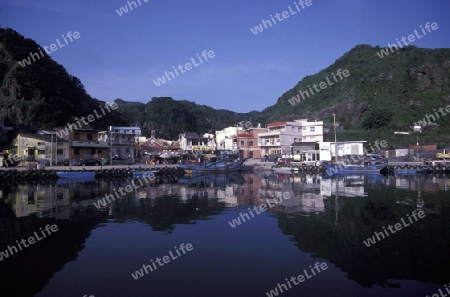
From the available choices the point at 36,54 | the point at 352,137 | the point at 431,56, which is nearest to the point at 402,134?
the point at 352,137

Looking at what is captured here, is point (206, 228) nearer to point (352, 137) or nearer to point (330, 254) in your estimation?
point (330, 254)

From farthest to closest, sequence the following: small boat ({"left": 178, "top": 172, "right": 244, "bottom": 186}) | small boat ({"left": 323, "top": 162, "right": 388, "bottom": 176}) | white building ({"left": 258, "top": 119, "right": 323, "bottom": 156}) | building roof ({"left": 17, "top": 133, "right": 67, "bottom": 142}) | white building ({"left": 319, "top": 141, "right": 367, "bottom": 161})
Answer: white building ({"left": 258, "top": 119, "right": 323, "bottom": 156}) → white building ({"left": 319, "top": 141, "right": 367, "bottom": 161}) → building roof ({"left": 17, "top": 133, "right": 67, "bottom": 142}) → small boat ({"left": 323, "top": 162, "right": 388, "bottom": 176}) → small boat ({"left": 178, "top": 172, "right": 244, "bottom": 186})

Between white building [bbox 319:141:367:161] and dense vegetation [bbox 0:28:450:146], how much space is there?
932 cm

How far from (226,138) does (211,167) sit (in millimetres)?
24026

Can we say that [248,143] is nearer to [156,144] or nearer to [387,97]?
[156,144]

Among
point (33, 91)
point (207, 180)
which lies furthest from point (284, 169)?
point (33, 91)

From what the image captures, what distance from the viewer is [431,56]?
274 feet

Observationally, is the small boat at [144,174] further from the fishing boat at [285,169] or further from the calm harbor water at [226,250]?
the calm harbor water at [226,250]

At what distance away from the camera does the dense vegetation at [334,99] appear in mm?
57500

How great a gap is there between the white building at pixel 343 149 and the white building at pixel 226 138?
19519 millimetres

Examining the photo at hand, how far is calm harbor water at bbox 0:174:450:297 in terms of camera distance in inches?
322

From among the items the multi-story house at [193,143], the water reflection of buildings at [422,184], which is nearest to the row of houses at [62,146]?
the multi-story house at [193,143]

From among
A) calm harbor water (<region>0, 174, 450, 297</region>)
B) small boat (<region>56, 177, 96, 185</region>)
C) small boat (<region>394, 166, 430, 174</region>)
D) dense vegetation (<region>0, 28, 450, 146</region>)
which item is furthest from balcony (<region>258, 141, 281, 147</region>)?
calm harbor water (<region>0, 174, 450, 297</region>)

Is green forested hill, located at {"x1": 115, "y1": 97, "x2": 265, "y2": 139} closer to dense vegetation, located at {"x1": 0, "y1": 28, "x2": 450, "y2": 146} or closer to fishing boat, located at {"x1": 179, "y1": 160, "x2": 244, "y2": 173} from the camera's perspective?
dense vegetation, located at {"x1": 0, "y1": 28, "x2": 450, "y2": 146}
